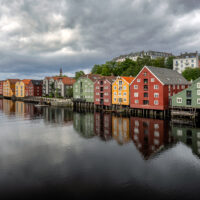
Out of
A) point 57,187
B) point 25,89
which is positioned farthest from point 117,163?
point 25,89

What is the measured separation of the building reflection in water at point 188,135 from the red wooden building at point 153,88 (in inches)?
591

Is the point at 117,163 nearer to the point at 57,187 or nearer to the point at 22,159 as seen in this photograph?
the point at 57,187

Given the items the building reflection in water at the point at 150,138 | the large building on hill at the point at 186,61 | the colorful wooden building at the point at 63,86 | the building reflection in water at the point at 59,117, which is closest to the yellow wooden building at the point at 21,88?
the colorful wooden building at the point at 63,86

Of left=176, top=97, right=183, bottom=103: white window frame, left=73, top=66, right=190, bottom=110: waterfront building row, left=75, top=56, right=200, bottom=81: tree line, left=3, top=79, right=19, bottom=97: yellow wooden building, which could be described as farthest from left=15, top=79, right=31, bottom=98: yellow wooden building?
left=176, top=97, right=183, bottom=103: white window frame

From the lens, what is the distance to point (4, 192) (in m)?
16.0

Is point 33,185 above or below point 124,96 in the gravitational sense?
below

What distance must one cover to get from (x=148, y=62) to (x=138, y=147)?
7417cm

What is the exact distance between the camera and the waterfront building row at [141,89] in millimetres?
56156

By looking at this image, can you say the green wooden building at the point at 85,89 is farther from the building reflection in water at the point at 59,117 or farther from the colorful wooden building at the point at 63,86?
the colorful wooden building at the point at 63,86

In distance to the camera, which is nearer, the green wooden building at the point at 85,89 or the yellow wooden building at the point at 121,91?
the yellow wooden building at the point at 121,91

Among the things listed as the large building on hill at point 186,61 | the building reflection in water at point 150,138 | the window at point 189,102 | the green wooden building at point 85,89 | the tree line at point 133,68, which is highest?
the large building on hill at point 186,61

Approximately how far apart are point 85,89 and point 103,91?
12445 mm

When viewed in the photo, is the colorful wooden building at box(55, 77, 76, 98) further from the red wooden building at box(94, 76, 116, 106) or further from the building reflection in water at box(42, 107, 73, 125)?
the building reflection in water at box(42, 107, 73, 125)

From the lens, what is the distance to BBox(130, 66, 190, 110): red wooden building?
55500 mm
